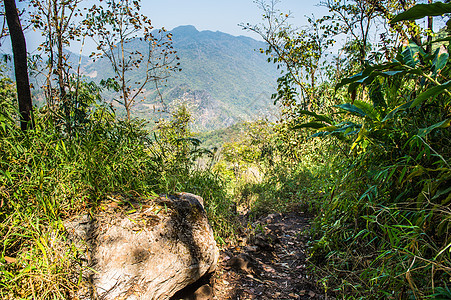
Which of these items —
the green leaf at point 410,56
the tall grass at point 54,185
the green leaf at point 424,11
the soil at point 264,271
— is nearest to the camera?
the green leaf at point 424,11

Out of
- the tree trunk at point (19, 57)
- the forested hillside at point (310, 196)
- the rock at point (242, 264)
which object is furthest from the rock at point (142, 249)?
A: the tree trunk at point (19, 57)

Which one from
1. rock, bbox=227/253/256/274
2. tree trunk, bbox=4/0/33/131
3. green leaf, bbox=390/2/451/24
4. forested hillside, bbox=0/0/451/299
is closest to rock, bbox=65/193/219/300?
forested hillside, bbox=0/0/451/299

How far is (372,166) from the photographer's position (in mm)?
1590

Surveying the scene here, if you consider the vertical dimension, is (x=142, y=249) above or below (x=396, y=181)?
below

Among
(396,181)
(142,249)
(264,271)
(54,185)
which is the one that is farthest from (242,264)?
(54,185)

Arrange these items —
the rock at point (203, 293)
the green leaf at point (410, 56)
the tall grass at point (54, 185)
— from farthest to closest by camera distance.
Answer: the rock at point (203, 293)
the green leaf at point (410, 56)
the tall grass at point (54, 185)

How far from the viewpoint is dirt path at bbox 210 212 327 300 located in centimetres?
193

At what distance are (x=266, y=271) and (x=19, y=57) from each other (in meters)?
2.88

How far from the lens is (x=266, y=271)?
231 centimetres

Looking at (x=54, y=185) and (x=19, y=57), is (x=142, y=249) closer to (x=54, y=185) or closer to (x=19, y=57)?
(x=54, y=185)

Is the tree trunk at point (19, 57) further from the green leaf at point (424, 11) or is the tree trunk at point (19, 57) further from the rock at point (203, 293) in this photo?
the green leaf at point (424, 11)

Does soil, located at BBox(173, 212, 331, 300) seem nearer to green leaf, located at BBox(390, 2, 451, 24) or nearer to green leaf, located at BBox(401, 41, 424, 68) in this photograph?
green leaf, located at BBox(401, 41, 424, 68)

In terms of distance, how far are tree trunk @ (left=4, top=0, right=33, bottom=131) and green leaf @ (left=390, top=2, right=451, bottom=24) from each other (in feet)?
8.29

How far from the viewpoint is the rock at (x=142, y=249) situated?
1.43 meters
